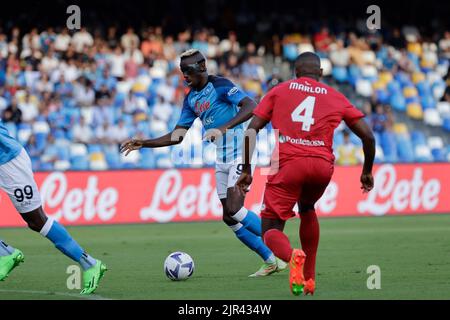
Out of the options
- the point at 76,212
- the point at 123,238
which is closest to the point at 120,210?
the point at 76,212

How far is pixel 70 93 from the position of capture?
907 inches

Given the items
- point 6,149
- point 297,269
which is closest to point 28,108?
point 6,149

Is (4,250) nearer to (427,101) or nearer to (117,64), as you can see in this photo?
(117,64)

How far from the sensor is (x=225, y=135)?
11555 mm

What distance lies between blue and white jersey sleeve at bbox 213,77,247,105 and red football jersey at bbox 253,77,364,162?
2.32 metres

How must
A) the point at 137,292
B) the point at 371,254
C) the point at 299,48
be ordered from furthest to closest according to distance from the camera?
Result: 1. the point at 299,48
2. the point at 371,254
3. the point at 137,292

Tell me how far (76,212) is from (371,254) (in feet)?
28.4

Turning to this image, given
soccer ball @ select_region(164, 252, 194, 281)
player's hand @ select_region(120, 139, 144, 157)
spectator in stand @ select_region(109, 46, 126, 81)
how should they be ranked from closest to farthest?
soccer ball @ select_region(164, 252, 194, 281), player's hand @ select_region(120, 139, 144, 157), spectator in stand @ select_region(109, 46, 126, 81)

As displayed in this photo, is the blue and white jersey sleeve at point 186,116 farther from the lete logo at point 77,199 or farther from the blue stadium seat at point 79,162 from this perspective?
the blue stadium seat at point 79,162

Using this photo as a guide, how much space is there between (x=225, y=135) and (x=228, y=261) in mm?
2226

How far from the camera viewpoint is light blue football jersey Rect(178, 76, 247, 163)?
1132 cm

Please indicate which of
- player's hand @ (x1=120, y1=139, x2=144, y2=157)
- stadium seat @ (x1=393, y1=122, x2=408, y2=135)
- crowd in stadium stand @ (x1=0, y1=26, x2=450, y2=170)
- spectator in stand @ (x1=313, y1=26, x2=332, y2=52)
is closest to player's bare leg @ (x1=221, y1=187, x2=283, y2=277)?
player's hand @ (x1=120, y1=139, x2=144, y2=157)

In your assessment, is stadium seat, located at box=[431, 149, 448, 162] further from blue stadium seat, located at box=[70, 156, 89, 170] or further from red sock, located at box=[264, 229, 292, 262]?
red sock, located at box=[264, 229, 292, 262]
